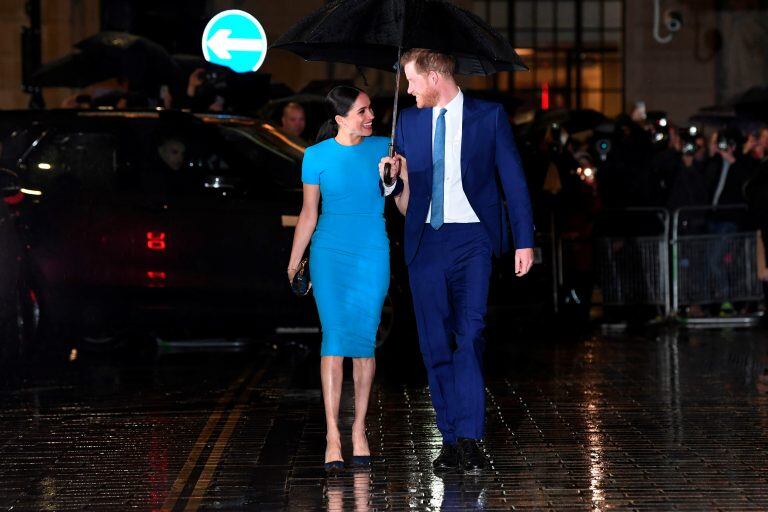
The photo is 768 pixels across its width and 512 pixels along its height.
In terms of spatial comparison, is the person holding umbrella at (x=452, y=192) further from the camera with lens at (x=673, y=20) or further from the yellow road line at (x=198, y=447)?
the camera with lens at (x=673, y=20)

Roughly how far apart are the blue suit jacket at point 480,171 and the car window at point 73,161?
18.5 ft

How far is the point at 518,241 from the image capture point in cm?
848

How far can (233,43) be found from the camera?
2006 cm

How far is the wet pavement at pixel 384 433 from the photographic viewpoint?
7.89m

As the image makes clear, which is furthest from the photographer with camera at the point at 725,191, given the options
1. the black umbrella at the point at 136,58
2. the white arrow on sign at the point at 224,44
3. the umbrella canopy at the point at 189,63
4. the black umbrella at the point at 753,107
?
the black umbrella at the point at 136,58

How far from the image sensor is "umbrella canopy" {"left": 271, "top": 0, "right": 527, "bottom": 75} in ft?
27.3

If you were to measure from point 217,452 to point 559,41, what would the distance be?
95.1 feet

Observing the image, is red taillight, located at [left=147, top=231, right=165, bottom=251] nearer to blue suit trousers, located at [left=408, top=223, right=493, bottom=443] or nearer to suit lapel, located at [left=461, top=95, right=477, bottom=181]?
blue suit trousers, located at [left=408, top=223, right=493, bottom=443]

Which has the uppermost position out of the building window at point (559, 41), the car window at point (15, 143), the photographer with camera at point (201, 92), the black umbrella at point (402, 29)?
the building window at point (559, 41)

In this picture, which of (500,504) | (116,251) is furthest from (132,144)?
(500,504)

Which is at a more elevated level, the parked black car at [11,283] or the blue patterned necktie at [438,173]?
the blue patterned necktie at [438,173]

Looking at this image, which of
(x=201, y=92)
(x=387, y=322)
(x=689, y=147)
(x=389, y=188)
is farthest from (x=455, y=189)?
(x=201, y=92)

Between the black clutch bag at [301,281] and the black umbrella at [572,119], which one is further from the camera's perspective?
the black umbrella at [572,119]

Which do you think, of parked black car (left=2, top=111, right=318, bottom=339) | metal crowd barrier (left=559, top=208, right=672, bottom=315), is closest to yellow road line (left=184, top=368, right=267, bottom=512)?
parked black car (left=2, top=111, right=318, bottom=339)
